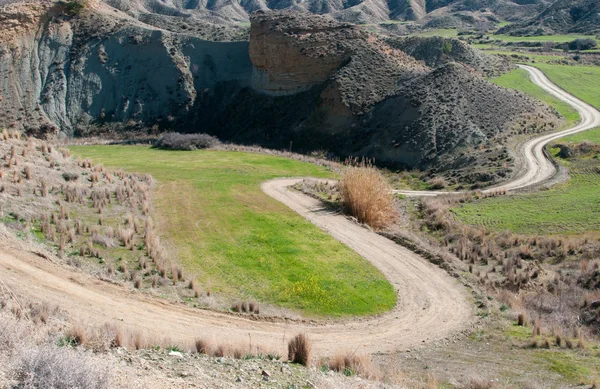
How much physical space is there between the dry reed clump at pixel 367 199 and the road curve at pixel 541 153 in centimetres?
733

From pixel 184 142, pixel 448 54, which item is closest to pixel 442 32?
pixel 448 54

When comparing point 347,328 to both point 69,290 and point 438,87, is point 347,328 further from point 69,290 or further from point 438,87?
point 438,87

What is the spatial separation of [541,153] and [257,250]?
25.6 meters

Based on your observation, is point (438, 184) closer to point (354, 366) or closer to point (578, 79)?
point (354, 366)

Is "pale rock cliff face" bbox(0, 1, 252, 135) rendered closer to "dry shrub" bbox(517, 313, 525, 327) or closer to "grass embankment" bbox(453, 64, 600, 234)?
"grass embankment" bbox(453, 64, 600, 234)

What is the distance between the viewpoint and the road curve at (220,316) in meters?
13.6

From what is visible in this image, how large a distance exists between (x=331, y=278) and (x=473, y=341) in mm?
5514

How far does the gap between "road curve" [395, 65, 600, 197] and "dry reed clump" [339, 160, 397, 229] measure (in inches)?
288

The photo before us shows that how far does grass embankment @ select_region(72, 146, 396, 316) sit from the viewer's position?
17.7 metres

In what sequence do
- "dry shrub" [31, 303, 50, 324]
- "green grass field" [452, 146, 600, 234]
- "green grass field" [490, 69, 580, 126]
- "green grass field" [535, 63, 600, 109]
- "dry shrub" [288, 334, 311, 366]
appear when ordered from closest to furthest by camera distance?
"dry shrub" [31, 303, 50, 324] → "dry shrub" [288, 334, 311, 366] → "green grass field" [452, 146, 600, 234] → "green grass field" [490, 69, 580, 126] → "green grass field" [535, 63, 600, 109]

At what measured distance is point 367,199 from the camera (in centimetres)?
2700

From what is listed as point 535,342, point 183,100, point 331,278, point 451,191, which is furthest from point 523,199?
point 183,100

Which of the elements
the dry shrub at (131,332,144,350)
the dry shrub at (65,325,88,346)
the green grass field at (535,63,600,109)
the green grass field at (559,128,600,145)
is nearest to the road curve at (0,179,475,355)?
the dry shrub at (131,332,144,350)

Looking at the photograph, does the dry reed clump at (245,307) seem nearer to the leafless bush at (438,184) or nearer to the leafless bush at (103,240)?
the leafless bush at (103,240)
